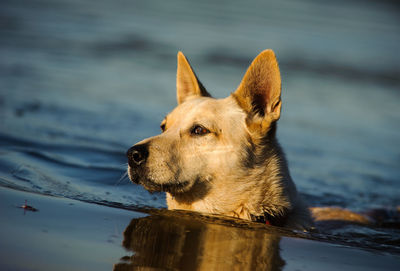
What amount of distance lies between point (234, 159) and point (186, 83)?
1267 millimetres

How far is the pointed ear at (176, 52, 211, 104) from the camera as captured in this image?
17.3 ft

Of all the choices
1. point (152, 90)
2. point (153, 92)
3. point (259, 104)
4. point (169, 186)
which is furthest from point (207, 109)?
point (152, 90)

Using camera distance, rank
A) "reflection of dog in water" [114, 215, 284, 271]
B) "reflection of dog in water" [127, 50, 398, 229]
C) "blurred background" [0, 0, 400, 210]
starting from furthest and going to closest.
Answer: "blurred background" [0, 0, 400, 210] → "reflection of dog in water" [127, 50, 398, 229] → "reflection of dog in water" [114, 215, 284, 271]

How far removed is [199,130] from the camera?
454cm

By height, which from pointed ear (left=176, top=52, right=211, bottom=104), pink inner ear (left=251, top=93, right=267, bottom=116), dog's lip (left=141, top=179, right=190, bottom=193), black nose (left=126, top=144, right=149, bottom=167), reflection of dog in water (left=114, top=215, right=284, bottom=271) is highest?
pointed ear (left=176, top=52, right=211, bottom=104)

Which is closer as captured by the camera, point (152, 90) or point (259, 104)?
point (259, 104)

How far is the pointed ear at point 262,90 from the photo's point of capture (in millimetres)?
4422

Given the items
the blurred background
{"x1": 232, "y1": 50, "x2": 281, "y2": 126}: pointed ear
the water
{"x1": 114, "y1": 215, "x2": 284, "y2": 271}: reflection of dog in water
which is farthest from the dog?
the blurred background

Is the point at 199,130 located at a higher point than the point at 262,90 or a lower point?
lower

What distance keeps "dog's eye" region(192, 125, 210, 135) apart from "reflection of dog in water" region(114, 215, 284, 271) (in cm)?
74

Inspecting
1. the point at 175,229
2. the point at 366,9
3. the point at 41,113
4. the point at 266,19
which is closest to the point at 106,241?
the point at 175,229

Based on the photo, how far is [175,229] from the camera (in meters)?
4.02

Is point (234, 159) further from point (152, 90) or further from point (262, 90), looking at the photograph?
point (152, 90)

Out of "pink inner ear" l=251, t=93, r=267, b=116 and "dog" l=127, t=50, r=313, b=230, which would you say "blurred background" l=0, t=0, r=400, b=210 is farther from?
"pink inner ear" l=251, t=93, r=267, b=116
